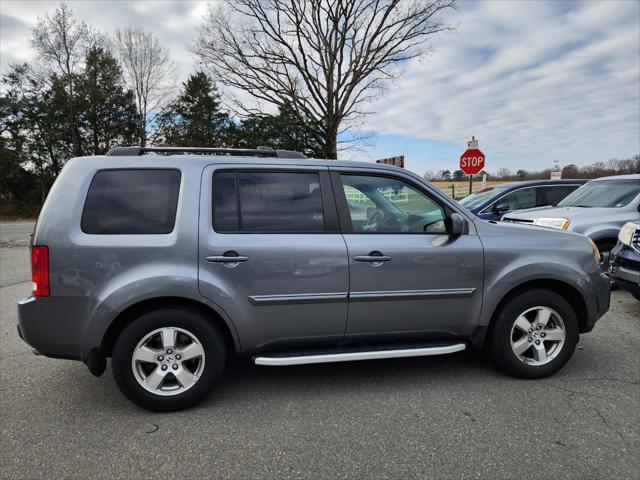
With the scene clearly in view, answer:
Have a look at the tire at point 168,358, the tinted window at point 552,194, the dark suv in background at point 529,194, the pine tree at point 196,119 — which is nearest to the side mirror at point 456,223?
the tire at point 168,358

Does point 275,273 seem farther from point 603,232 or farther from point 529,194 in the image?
point 529,194

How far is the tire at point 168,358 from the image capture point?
2.76 metres

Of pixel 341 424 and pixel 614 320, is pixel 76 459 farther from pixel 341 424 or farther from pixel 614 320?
pixel 614 320

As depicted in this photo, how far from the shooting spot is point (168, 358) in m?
2.85

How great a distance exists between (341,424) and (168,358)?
4.28 feet

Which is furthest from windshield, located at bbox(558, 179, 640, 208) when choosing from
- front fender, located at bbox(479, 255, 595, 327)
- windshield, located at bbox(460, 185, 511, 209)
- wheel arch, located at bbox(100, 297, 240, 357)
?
wheel arch, located at bbox(100, 297, 240, 357)

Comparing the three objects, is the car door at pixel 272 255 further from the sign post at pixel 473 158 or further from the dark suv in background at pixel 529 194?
the sign post at pixel 473 158

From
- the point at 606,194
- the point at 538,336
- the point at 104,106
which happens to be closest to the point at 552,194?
the point at 606,194

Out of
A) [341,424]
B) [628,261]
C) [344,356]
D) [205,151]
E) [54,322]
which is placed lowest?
[341,424]

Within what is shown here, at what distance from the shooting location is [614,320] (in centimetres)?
498

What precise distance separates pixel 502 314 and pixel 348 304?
133 centimetres

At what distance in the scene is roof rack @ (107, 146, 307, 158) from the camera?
10.0 feet

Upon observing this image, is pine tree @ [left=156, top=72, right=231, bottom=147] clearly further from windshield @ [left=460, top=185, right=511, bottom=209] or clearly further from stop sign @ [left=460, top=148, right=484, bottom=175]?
windshield @ [left=460, top=185, right=511, bottom=209]

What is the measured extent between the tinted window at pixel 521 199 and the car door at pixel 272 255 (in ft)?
23.4
